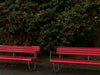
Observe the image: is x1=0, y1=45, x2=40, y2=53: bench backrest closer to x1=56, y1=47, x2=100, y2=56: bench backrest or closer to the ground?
the ground

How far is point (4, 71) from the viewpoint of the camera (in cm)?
442

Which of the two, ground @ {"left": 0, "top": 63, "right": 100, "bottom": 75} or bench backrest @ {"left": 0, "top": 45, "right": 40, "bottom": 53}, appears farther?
bench backrest @ {"left": 0, "top": 45, "right": 40, "bottom": 53}

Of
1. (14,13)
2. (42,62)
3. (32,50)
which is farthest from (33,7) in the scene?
(42,62)

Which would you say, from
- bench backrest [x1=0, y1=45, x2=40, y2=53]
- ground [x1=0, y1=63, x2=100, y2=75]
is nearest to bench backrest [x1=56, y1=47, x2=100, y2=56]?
ground [x1=0, y1=63, x2=100, y2=75]

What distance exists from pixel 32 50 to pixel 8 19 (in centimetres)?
164

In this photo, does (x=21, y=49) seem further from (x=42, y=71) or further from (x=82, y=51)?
(x=82, y=51)

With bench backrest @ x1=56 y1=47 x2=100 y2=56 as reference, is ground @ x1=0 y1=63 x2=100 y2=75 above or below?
below

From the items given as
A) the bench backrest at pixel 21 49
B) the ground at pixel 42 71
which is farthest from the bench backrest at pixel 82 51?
the bench backrest at pixel 21 49

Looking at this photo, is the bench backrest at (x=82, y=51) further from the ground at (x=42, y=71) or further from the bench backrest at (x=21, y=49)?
the bench backrest at (x=21, y=49)

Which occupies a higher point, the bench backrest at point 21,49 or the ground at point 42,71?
the bench backrest at point 21,49

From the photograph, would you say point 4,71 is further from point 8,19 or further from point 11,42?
point 8,19

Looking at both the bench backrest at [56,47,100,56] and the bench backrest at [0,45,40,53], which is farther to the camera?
the bench backrest at [0,45,40,53]

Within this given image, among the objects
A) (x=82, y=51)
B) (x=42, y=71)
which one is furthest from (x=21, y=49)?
(x=82, y=51)

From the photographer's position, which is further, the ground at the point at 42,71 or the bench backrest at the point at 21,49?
the bench backrest at the point at 21,49
